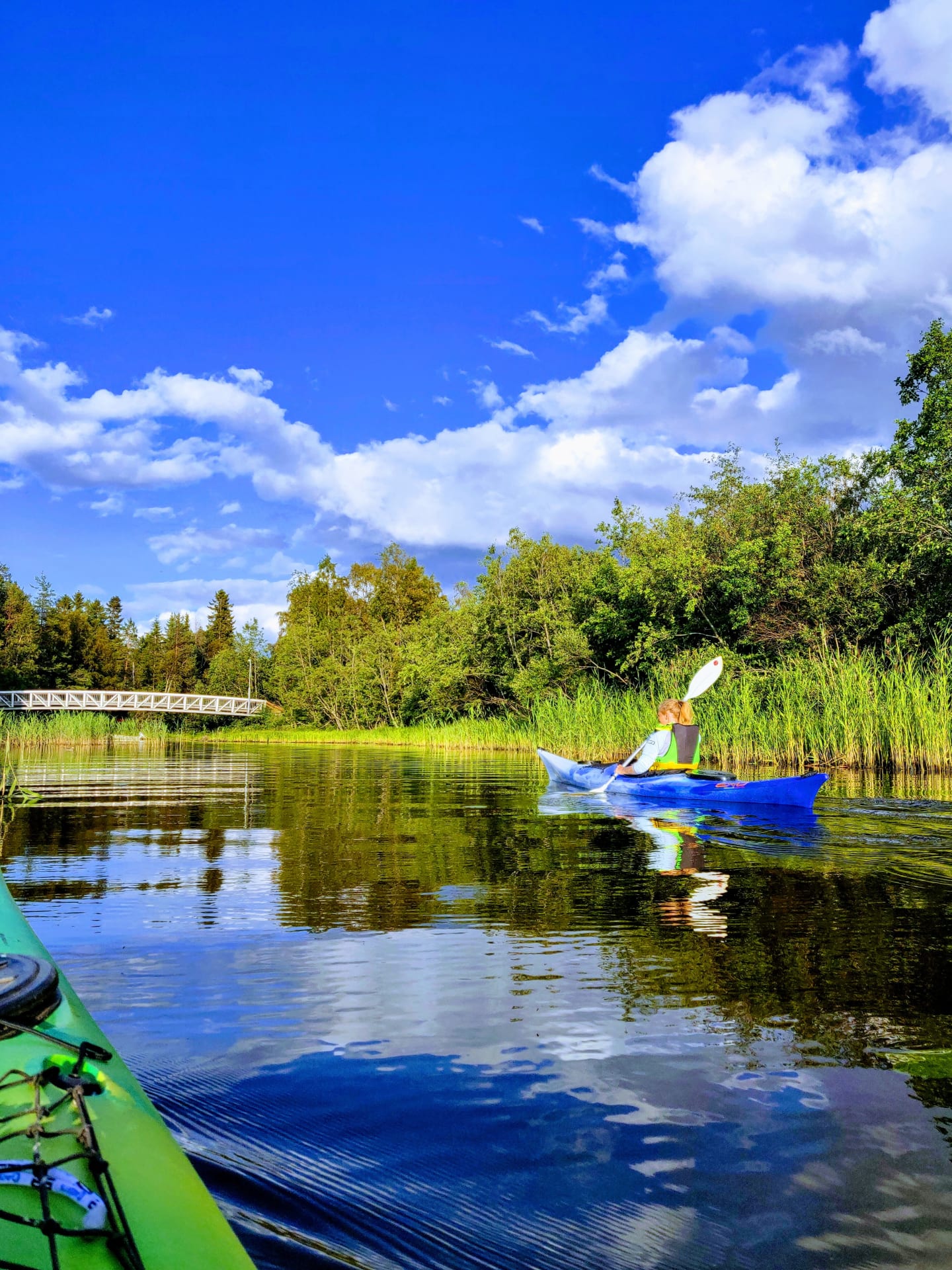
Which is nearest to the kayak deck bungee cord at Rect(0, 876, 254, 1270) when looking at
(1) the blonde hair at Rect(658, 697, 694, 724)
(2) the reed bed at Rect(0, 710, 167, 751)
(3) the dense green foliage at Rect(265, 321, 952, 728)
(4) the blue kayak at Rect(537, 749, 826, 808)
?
(4) the blue kayak at Rect(537, 749, 826, 808)

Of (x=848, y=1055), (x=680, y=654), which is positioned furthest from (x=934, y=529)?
(x=848, y=1055)

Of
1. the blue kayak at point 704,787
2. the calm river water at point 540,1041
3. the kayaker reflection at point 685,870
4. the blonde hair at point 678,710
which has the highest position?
the blonde hair at point 678,710

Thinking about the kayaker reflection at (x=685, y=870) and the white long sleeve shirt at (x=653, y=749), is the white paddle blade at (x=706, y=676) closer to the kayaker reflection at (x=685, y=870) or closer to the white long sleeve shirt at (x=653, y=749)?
the white long sleeve shirt at (x=653, y=749)

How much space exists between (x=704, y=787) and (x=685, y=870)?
3.20 meters

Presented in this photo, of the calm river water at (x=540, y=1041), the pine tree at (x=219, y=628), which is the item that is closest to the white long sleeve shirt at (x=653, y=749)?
the calm river water at (x=540, y=1041)

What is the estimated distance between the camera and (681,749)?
31.7 feet

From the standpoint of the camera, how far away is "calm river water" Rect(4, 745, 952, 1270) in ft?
6.03

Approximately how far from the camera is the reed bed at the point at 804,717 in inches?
459

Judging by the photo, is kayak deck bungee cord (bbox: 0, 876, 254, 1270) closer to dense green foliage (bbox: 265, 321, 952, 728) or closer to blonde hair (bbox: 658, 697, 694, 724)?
blonde hair (bbox: 658, 697, 694, 724)

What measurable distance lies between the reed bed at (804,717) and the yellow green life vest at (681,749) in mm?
3677

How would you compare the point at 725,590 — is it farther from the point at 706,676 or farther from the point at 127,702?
the point at 127,702

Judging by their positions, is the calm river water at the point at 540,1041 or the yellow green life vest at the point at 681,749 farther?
the yellow green life vest at the point at 681,749

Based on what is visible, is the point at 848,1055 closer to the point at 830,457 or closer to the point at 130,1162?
the point at 130,1162

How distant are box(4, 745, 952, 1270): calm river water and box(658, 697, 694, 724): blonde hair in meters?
A: 3.38
